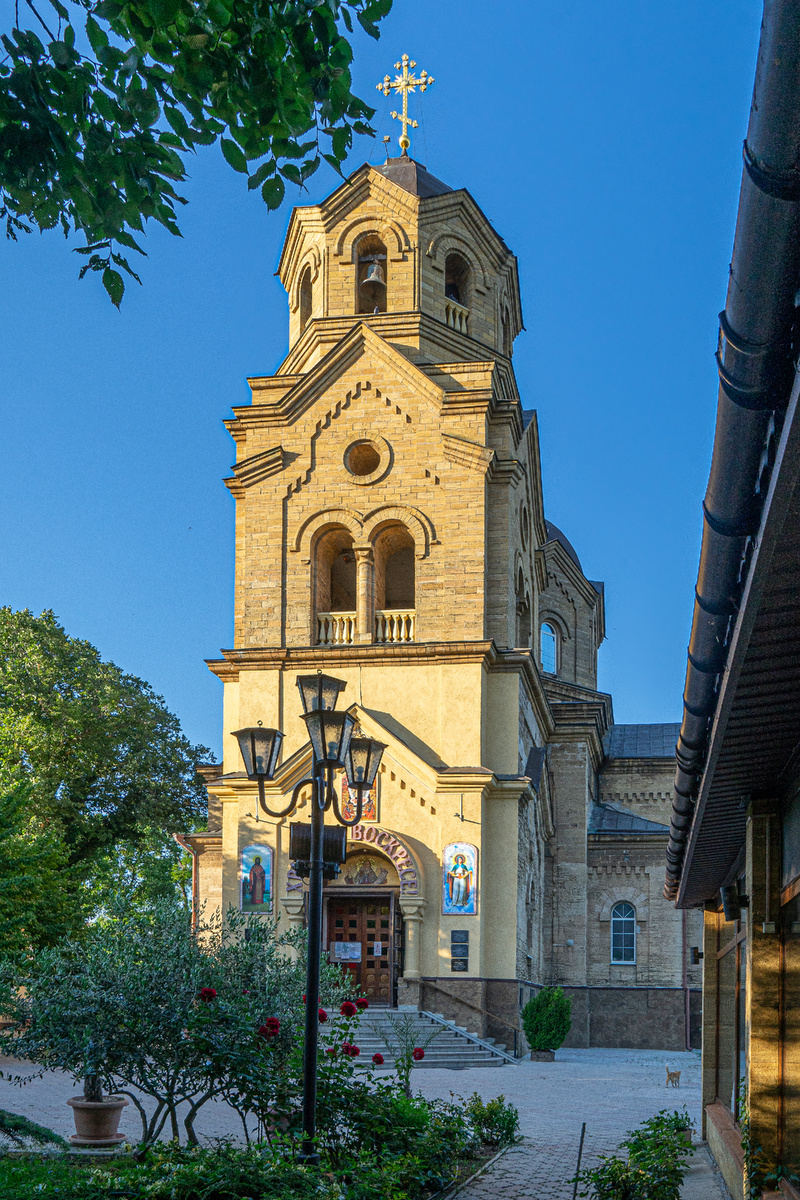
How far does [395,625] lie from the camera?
91.2 feet

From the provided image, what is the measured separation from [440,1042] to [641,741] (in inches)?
796

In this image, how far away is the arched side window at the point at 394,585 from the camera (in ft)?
91.2

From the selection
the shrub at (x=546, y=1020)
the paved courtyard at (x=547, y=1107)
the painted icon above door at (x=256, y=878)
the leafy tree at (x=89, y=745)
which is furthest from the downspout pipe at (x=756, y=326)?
the leafy tree at (x=89, y=745)

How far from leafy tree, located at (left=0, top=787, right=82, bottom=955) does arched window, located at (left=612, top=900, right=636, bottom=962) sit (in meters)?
14.0

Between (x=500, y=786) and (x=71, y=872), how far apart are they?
48.7 feet

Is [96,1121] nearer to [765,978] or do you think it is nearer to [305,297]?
[765,978]

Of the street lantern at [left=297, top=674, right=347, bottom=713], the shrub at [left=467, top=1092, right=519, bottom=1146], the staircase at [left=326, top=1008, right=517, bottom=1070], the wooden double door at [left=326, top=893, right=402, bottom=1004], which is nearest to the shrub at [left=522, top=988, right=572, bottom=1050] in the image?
the staircase at [left=326, top=1008, right=517, bottom=1070]

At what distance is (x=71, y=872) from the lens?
3528 cm

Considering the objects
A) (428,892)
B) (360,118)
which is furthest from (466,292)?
(360,118)

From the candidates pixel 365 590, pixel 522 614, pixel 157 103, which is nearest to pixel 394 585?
pixel 365 590

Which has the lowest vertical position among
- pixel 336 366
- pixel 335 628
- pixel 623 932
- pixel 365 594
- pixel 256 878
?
pixel 623 932

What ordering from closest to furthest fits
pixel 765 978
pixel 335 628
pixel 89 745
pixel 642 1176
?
pixel 765 978 → pixel 642 1176 → pixel 335 628 → pixel 89 745

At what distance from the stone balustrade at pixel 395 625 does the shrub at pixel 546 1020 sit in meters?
8.03

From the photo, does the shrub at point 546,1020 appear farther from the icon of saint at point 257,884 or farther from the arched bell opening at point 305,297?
the arched bell opening at point 305,297
